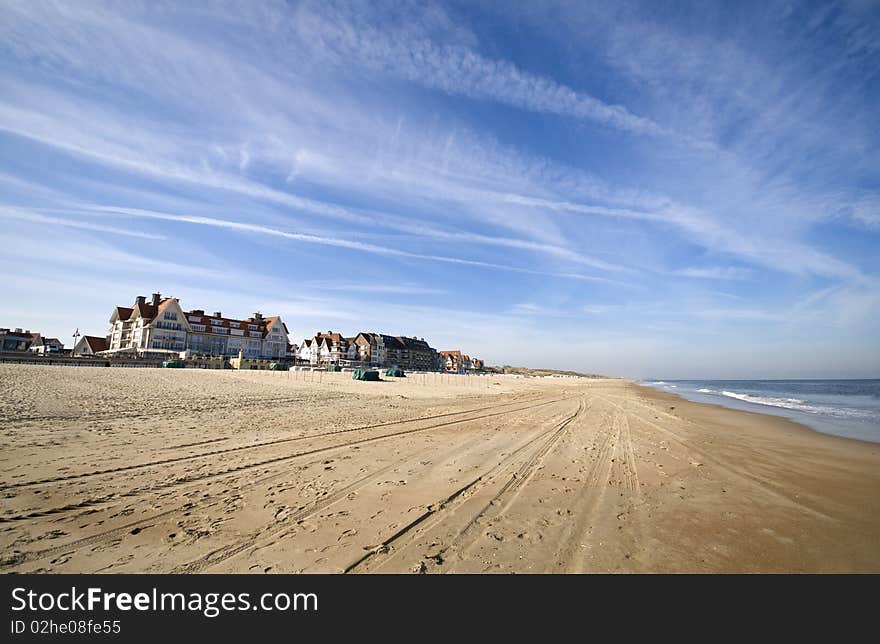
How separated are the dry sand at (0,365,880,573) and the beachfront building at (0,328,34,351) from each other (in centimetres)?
12774

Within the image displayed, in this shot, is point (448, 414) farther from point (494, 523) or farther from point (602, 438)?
point (494, 523)

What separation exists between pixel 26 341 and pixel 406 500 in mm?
148469

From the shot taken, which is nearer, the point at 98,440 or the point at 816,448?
the point at 98,440

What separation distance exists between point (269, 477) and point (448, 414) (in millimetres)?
10494

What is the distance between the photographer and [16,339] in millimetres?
102188

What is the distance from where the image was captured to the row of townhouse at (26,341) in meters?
97.6

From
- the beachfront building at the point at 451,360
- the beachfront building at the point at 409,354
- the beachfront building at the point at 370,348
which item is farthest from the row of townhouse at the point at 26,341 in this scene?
the beachfront building at the point at 451,360

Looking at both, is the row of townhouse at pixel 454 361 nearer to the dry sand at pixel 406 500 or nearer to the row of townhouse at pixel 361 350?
the row of townhouse at pixel 361 350

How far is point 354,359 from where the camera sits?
107m

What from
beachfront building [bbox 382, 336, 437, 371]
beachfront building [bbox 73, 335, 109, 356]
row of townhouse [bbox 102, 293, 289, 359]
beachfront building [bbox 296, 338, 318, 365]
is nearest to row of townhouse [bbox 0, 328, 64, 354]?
beachfront building [bbox 73, 335, 109, 356]

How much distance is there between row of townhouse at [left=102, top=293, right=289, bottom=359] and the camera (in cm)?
6944

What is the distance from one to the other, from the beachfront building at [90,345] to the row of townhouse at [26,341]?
106 feet
